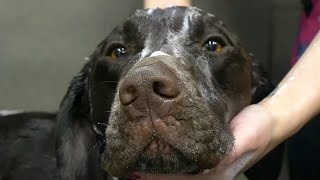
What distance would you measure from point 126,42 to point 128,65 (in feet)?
0.33

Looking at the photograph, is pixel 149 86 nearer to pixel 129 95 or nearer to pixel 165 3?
pixel 129 95

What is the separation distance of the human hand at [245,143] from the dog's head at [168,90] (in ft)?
0.12

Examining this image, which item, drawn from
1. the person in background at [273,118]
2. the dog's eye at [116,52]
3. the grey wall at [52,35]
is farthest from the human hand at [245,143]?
the grey wall at [52,35]

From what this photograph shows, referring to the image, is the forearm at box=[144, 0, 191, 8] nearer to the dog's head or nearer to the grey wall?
the dog's head

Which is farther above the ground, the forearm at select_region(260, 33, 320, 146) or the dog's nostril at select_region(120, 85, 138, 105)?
the dog's nostril at select_region(120, 85, 138, 105)

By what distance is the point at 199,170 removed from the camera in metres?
1.24

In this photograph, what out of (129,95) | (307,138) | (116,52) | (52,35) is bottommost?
(307,138)

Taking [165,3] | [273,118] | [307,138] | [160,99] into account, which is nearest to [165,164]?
[160,99]

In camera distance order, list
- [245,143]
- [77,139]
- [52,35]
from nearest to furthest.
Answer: [245,143]
[77,139]
[52,35]

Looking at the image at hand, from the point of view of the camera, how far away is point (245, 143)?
1.36 m

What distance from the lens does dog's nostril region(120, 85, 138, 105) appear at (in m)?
1.12

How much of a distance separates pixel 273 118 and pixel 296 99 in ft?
0.31

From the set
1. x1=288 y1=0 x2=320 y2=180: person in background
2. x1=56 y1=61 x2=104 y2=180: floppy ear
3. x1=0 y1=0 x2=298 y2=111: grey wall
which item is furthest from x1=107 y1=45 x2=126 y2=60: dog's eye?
x1=0 y1=0 x2=298 y2=111: grey wall

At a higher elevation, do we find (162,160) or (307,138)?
(162,160)
